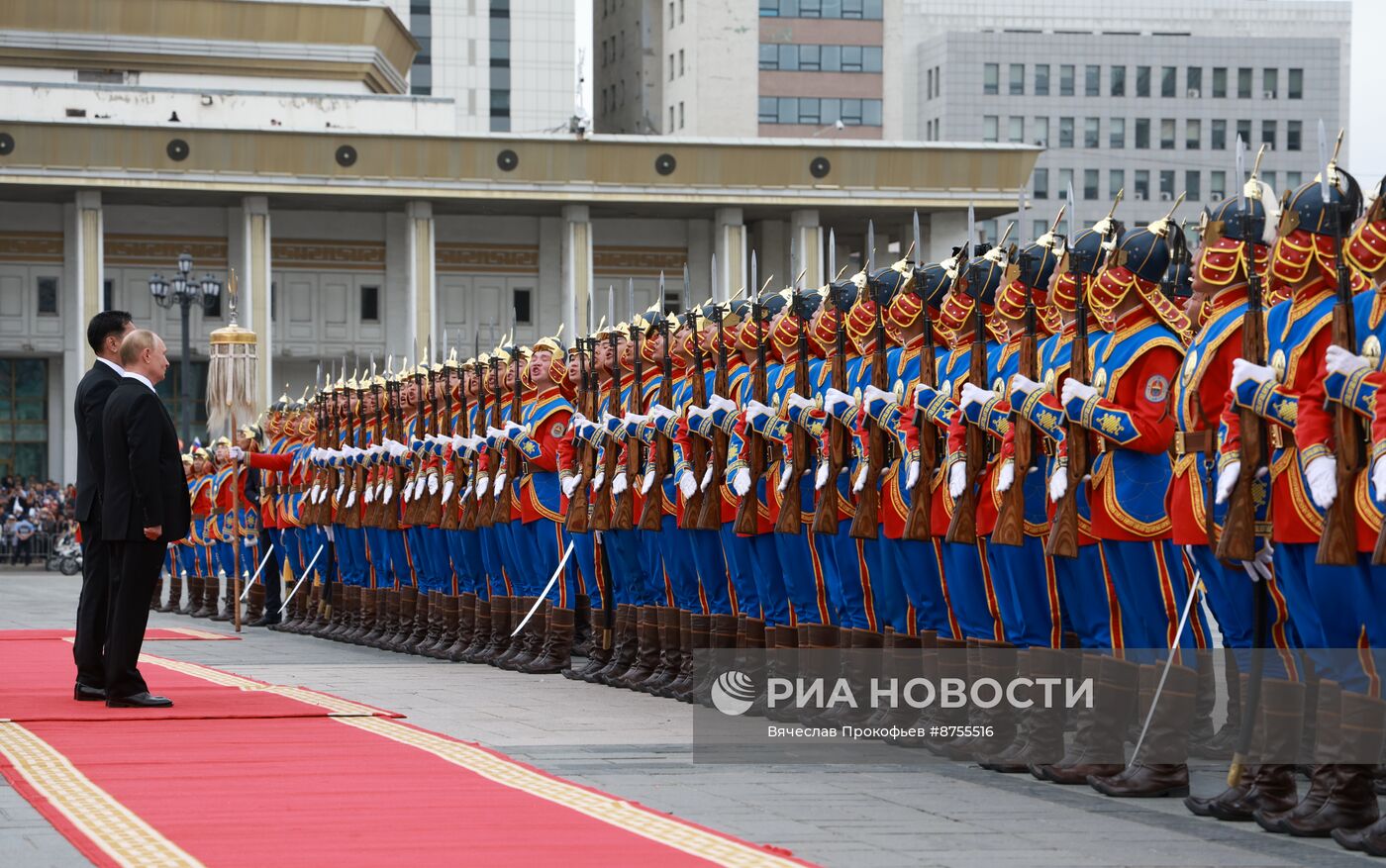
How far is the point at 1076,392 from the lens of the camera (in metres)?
8.59

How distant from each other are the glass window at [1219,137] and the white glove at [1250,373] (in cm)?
9223

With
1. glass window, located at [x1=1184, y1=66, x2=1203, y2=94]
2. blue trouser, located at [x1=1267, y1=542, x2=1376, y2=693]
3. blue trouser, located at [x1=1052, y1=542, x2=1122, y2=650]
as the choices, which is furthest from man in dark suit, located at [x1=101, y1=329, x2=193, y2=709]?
glass window, located at [x1=1184, y1=66, x2=1203, y2=94]

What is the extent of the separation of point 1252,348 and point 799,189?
54.2m

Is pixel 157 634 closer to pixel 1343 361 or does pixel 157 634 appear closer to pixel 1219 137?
pixel 1343 361

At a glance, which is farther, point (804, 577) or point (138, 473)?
point (804, 577)

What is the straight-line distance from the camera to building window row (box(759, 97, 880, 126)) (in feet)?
277

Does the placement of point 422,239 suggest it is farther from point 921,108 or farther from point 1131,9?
point 1131,9

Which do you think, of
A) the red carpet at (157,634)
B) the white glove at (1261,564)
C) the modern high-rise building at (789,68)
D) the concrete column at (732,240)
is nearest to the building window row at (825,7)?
the modern high-rise building at (789,68)

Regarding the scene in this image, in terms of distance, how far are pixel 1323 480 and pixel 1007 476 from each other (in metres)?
2.10

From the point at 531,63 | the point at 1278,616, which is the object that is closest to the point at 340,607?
the point at 1278,616

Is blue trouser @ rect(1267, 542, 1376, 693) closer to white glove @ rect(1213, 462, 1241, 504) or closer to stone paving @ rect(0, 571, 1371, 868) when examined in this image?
white glove @ rect(1213, 462, 1241, 504)

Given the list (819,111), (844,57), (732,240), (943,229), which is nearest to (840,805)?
(732,240)

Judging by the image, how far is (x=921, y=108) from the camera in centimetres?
10175

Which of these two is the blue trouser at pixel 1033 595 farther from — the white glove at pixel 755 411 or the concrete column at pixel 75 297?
the concrete column at pixel 75 297
